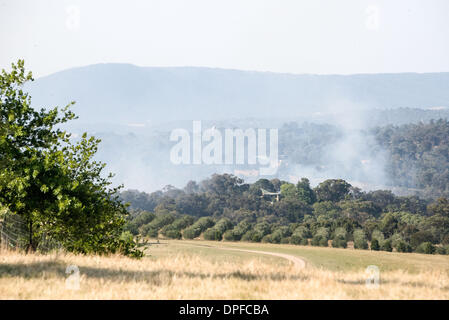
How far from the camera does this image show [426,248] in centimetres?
6341

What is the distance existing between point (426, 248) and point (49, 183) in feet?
187

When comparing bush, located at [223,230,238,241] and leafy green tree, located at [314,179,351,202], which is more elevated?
leafy green tree, located at [314,179,351,202]

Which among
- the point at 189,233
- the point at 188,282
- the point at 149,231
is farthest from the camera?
the point at 149,231

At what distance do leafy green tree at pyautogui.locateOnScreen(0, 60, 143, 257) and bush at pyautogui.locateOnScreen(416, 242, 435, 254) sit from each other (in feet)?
173

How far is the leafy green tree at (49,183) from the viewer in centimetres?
1433

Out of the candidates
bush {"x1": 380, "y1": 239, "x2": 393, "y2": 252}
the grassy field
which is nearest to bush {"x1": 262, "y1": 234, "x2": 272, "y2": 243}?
bush {"x1": 380, "y1": 239, "x2": 393, "y2": 252}

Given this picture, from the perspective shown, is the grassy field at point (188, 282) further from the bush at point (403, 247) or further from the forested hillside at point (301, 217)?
the bush at point (403, 247)

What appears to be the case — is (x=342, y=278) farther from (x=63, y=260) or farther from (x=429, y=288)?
(x=63, y=260)

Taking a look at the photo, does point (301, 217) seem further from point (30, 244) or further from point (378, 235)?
point (30, 244)

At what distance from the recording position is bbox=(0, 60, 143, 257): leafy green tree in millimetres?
14328

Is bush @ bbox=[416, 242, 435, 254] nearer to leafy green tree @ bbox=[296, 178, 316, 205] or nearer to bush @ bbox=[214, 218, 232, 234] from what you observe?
bush @ bbox=[214, 218, 232, 234]

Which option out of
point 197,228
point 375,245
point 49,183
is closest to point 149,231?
point 197,228

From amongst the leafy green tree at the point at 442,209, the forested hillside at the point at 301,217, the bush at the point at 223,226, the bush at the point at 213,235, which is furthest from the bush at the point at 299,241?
the leafy green tree at the point at 442,209
